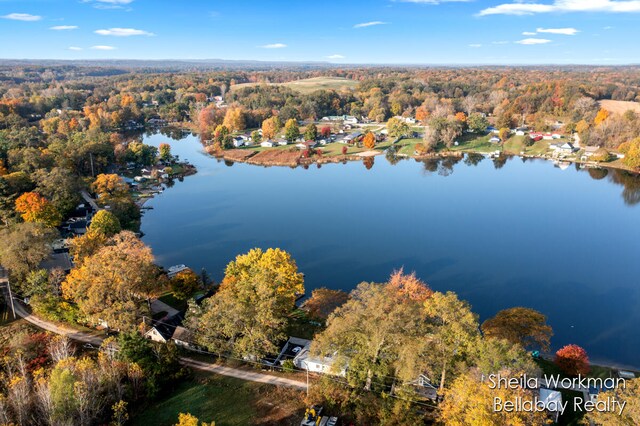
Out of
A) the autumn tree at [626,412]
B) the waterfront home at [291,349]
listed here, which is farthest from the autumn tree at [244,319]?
the autumn tree at [626,412]

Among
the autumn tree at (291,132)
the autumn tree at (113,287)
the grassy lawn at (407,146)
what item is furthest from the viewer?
the autumn tree at (291,132)

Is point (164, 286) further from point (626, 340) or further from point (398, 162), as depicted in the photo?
point (398, 162)

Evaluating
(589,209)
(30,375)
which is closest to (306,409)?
(30,375)

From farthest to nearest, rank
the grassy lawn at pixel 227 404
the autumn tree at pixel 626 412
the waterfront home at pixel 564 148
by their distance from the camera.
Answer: the waterfront home at pixel 564 148, the grassy lawn at pixel 227 404, the autumn tree at pixel 626 412

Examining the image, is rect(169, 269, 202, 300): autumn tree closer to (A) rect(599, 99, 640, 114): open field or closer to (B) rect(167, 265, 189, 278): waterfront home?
(B) rect(167, 265, 189, 278): waterfront home

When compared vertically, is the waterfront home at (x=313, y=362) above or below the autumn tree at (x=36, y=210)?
below

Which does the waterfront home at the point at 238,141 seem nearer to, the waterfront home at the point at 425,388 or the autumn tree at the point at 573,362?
the waterfront home at the point at 425,388

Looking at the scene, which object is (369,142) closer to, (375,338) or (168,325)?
(168,325)

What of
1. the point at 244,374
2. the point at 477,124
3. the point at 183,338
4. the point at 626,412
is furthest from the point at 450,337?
the point at 477,124
